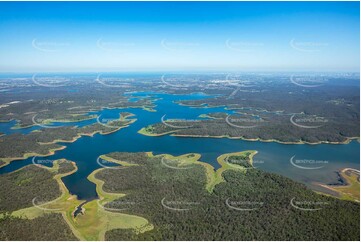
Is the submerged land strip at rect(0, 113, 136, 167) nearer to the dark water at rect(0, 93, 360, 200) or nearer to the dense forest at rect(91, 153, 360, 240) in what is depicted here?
the dark water at rect(0, 93, 360, 200)

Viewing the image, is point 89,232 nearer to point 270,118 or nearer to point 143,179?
point 143,179

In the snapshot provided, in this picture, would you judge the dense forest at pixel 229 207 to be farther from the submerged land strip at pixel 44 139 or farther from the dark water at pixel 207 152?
the submerged land strip at pixel 44 139

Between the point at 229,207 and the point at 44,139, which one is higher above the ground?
the point at 229,207

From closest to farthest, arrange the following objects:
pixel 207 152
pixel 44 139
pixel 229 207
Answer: pixel 229 207, pixel 207 152, pixel 44 139

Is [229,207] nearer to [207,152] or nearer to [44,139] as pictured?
[207,152]

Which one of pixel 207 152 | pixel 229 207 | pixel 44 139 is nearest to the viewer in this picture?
pixel 229 207

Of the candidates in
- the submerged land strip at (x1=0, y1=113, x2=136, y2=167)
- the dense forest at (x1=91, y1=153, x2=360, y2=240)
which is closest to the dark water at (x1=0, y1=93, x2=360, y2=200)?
the submerged land strip at (x1=0, y1=113, x2=136, y2=167)

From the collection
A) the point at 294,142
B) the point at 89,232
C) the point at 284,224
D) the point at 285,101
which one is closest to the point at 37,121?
the point at 89,232

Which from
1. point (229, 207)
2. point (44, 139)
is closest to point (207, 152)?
point (229, 207)
